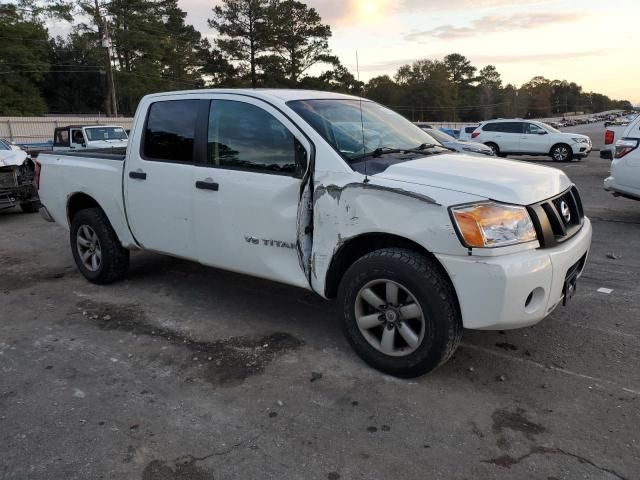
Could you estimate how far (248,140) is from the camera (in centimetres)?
404

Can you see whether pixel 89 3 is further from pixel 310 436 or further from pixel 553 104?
pixel 553 104

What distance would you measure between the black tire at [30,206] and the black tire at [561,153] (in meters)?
17.3

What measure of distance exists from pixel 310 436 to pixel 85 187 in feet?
12.1

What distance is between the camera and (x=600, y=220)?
27.2 feet

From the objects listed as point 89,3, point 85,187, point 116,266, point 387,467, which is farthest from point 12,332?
point 89,3

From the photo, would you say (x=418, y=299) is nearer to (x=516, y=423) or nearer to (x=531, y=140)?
(x=516, y=423)

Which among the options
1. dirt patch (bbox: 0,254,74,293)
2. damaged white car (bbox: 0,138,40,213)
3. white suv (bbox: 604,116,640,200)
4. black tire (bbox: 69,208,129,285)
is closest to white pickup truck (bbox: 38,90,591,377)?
black tire (bbox: 69,208,129,285)

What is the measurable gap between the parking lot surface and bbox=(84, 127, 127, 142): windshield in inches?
586

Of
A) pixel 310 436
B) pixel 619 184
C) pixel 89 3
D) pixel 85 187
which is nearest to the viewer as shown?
pixel 310 436

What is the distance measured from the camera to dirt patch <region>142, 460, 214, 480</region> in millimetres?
2592

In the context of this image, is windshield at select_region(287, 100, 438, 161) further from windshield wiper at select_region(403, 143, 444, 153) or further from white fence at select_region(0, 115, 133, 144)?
white fence at select_region(0, 115, 133, 144)

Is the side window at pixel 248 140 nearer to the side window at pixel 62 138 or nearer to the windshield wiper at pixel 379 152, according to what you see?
the windshield wiper at pixel 379 152

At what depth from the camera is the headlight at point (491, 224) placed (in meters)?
3.00

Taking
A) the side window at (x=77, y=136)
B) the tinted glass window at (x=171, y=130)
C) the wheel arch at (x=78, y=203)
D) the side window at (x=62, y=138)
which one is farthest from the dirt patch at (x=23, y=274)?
the side window at (x=62, y=138)
